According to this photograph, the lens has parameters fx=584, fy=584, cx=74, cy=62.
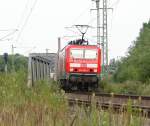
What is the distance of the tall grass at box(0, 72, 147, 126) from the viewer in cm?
542

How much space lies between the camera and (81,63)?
30.4 meters

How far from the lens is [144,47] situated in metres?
48.0

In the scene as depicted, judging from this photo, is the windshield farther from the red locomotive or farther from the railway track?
the railway track

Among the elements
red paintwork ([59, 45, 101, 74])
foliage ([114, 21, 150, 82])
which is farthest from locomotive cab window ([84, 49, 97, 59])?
foliage ([114, 21, 150, 82])

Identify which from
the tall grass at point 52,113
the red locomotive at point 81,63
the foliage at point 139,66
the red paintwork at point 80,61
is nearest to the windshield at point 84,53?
the red locomotive at point 81,63

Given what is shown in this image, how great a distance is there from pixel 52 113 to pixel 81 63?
2399cm

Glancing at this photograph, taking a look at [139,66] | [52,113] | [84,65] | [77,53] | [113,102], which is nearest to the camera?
[52,113]

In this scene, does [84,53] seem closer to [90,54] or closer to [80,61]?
[90,54]

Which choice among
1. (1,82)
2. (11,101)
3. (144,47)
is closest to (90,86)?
(144,47)

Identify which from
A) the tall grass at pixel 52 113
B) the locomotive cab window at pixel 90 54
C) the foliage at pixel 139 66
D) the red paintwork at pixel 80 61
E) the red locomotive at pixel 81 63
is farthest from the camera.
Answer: the foliage at pixel 139 66

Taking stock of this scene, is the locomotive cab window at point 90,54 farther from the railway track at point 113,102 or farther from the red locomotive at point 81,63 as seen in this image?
the railway track at point 113,102

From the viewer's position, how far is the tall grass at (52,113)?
542cm

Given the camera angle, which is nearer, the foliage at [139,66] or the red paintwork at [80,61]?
the red paintwork at [80,61]

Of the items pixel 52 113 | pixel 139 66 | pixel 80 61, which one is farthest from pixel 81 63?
pixel 52 113
